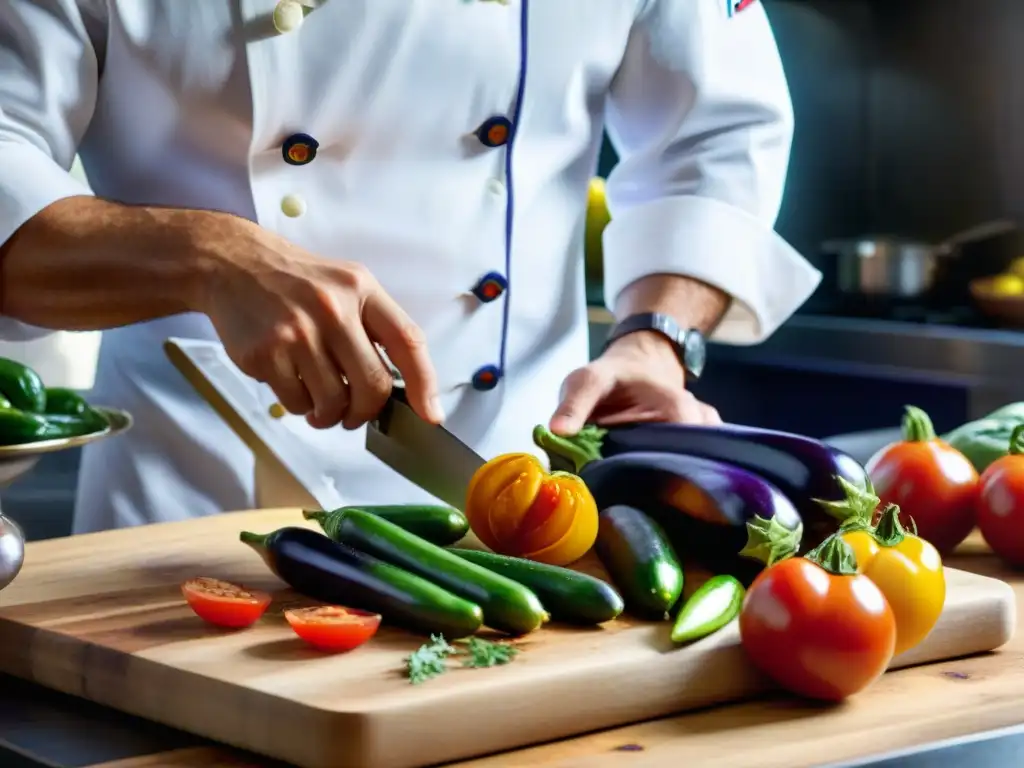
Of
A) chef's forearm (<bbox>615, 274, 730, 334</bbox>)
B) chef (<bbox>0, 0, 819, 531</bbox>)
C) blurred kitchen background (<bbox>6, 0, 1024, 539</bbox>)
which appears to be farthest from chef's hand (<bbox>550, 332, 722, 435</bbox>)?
blurred kitchen background (<bbox>6, 0, 1024, 539</bbox>)

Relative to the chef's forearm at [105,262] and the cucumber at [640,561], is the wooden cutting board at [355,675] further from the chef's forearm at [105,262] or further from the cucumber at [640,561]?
the chef's forearm at [105,262]

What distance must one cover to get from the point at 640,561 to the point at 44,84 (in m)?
0.72

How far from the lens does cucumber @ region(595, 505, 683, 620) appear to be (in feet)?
3.47

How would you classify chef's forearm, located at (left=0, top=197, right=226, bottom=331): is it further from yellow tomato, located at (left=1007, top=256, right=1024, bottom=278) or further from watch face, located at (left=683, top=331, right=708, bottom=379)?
yellow tomato, located at (left=1007, top=256, right=1024, bottom=278)

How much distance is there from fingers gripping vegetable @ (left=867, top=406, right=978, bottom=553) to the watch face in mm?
270

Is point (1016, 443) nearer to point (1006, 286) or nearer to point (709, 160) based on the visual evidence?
point (709, 160)

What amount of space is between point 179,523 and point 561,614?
491 millimetres

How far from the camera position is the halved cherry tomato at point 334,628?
98 centimetres

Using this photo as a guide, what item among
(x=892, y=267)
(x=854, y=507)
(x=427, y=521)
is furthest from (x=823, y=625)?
(x=892, y=267)

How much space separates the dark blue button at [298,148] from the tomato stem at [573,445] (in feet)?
1.16

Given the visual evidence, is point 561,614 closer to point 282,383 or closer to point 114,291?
point 282,383

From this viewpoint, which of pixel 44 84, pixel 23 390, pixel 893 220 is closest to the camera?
pixel 44 84

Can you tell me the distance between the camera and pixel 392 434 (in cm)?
133

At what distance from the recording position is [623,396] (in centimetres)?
146
